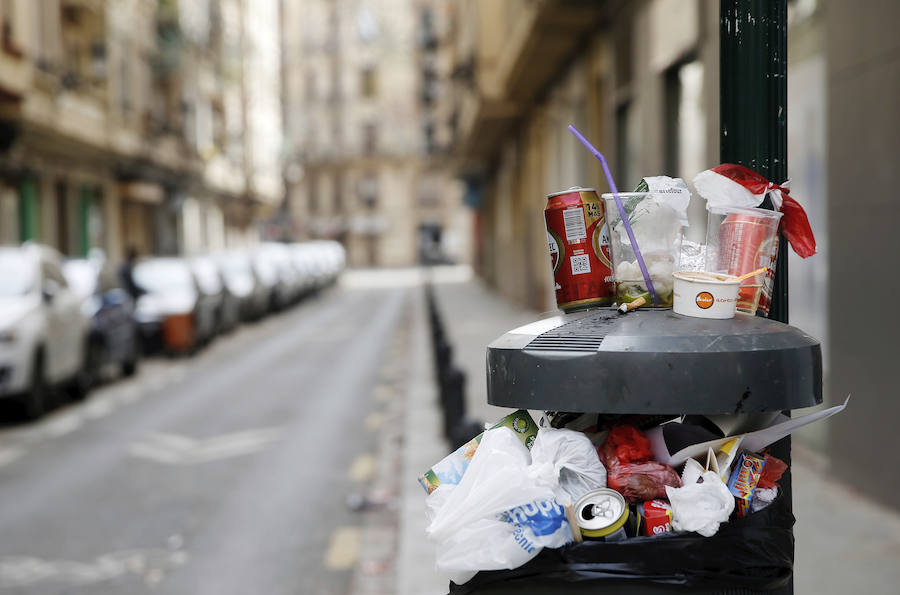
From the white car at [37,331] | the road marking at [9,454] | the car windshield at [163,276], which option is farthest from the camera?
the car windshield at [163,276]

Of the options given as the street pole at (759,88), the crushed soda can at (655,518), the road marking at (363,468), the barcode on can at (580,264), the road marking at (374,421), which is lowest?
the road marking at (374,421)

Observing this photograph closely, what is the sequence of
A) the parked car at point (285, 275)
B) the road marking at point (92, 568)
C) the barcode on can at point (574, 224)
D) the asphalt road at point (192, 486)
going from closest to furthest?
the barcode on can at point (574, 224) < the road marking at point (92, 568) < the asphalt road at point (192, 486) < the parked car at point (285, 275)

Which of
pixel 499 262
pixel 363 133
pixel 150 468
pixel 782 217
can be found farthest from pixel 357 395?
pixel 363 133

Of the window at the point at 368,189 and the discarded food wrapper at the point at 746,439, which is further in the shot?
the window at the point at 368,189

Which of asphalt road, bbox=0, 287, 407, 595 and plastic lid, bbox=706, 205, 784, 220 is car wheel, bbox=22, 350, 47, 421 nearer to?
asphalt road, bbox=0, 287, 407, 595

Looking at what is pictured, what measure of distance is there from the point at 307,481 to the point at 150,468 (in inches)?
60.4

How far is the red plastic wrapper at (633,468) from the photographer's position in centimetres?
232

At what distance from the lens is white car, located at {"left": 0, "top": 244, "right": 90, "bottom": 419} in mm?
11297

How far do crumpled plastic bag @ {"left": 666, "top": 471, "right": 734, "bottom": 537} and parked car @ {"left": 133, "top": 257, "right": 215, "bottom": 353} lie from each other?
16.9 meters

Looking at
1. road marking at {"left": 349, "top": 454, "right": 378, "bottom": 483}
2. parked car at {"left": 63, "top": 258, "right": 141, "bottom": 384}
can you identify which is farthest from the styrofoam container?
parked car at {"left": 63, "top": 258, "right": 141, "bottom": 384}

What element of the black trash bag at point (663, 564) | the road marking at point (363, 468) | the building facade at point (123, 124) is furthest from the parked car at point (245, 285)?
the black trash bag at point (663, 564)

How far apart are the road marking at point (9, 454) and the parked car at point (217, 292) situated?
408 inches

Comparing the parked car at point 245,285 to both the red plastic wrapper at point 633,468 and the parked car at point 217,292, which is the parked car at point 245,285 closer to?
the parked car at point 217,292

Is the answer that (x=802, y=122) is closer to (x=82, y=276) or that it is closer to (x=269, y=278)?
(x=82, y=276)
